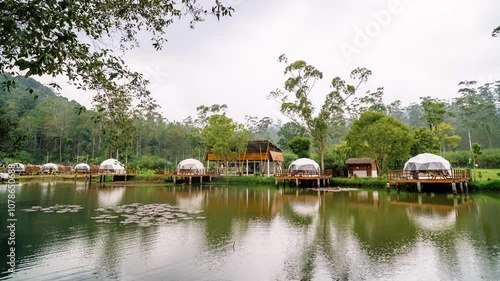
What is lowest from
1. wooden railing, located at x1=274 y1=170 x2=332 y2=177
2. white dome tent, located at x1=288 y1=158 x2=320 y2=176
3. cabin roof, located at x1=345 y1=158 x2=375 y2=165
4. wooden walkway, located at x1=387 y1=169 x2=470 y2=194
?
wooden walkway, located at x1=387 y1=169 x2=470 y2=194

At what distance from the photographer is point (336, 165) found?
3588 centimetres

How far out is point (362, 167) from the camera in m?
35.6

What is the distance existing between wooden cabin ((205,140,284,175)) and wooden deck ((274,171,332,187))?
6216 mm

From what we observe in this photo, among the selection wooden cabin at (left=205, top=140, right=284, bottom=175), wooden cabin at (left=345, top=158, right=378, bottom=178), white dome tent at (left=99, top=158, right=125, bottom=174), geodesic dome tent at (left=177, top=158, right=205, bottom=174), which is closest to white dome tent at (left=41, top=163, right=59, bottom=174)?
white dome tent at (left=99, top=158, right=125, bottom=174)

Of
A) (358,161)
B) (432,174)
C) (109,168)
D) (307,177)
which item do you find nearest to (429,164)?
(432,174)

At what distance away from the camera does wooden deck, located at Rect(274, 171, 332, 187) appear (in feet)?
98.7

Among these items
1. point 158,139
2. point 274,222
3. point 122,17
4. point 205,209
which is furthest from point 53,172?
point 122,17

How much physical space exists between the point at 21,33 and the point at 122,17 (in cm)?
355

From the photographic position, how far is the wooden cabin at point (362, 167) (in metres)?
35.1

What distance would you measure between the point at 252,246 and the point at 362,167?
101ft

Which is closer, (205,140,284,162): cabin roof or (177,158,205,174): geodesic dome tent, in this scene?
(177,158,205,174): geodesic dome tent

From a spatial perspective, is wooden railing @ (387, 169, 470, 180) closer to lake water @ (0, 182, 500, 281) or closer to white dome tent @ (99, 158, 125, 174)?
lake water @ (0, 182, 500, 281)

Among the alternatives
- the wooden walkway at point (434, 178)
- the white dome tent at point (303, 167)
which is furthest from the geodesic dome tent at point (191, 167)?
the wooden walkway at point (434, 178)

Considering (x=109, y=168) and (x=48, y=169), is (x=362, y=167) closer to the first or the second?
(x=109, y=168)
